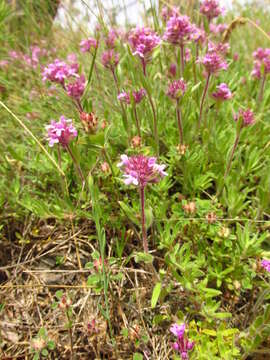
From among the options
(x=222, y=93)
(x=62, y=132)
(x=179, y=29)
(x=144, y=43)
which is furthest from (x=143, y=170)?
(x=179, y=29)

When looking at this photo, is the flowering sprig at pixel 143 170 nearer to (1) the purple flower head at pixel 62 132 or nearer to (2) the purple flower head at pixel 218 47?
(1) the purple flower head at pixel 62 132

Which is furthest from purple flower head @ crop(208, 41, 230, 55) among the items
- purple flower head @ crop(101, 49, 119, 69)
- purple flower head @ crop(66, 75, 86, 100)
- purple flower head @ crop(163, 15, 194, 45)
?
purple flower head @ crop(66, 75, 86, 100)

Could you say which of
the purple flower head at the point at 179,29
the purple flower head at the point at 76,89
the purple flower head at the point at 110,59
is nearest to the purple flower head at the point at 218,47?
the purple flower head at the point at 179,29

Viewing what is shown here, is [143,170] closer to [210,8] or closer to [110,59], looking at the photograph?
[110,59]

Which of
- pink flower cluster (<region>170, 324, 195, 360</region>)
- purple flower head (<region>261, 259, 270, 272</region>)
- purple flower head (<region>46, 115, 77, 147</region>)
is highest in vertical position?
purple flower head (<region>46, 115, 77, 147</region>)

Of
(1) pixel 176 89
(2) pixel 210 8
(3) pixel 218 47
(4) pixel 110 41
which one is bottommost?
(1) pixel 176 89

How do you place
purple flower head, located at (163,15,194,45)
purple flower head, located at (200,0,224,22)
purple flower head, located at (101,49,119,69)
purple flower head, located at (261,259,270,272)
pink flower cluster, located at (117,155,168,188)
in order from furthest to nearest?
purple flower head, located at (200,0,224,22) < purple flower head, located at (101,49,119,69) < purple flower head, located at (163,15,194,45) < purple flower head, located at (261,259,270,272) < pink flower cluster, located at (117,155,168,188)

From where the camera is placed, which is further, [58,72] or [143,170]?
[58,72]

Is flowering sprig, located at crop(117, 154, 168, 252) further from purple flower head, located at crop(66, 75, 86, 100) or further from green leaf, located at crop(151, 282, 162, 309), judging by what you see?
purple flower head, located at crop(66, 75, 86, 100)
